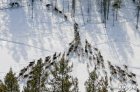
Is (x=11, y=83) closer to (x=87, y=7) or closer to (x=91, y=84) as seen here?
(x=91, y=84)

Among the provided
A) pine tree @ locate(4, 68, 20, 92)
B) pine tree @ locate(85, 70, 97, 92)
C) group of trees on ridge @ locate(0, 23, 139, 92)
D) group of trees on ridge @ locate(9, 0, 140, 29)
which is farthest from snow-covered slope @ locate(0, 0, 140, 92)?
pine tree @ locate(4, 68, 20, 92)

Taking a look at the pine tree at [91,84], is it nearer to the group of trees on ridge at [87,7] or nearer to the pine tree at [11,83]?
the pine tree at [11,83]

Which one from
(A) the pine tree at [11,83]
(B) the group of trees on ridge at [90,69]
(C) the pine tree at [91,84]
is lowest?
(B) the group of trees on ridge at [90,69]

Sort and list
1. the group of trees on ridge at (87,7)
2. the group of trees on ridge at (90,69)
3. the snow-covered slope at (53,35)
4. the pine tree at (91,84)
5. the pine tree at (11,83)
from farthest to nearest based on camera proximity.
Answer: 1. the group of trees on ridge at (87,7)
2. the snow-covered slope at (53,35)
3. the group of trees on ridge at (90,69)
4. the pine tree at (91,84)
5. the pine tree at (11,83)

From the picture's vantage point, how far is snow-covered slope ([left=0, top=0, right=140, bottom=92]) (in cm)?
4066

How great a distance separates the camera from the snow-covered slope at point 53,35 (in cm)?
4066

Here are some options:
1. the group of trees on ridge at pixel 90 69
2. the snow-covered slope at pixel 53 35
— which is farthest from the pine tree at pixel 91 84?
the snow-covered slope at pixel 53 35

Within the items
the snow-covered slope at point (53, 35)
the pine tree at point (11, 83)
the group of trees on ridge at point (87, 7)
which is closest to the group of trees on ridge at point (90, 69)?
the snow-covered slope at point (53, 35)

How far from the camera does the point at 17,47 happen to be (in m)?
41.7

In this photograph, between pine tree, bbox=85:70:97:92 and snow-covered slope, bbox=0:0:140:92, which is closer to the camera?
pine tree, bbox=85:70:97:92

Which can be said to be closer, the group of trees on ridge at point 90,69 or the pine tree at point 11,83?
the pine tree at point 11,83

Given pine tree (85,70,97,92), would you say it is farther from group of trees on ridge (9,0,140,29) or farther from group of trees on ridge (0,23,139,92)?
group of trees on ridge (9,0,140,29)

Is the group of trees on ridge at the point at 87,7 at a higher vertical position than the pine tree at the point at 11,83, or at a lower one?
higher

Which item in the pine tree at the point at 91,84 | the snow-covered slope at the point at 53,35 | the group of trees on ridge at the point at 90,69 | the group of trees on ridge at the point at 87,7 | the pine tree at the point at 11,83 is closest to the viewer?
the pine tree at the point at 11,83
